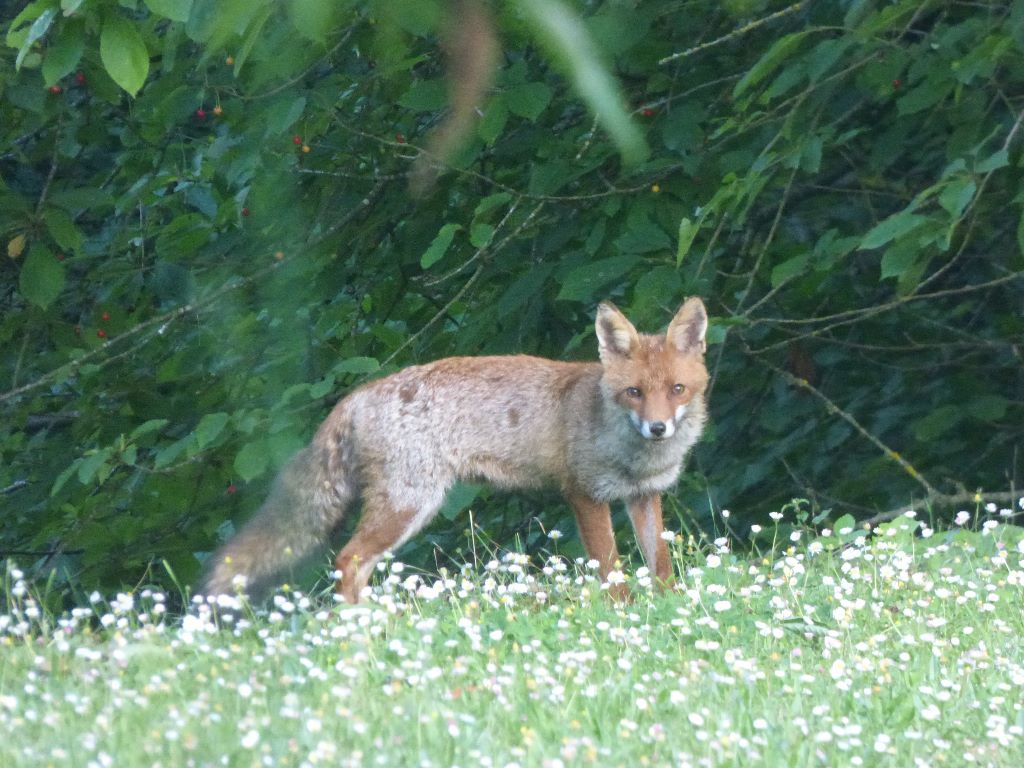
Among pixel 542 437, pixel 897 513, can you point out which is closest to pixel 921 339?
pixel 897 513

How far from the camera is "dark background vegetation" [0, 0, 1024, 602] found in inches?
245

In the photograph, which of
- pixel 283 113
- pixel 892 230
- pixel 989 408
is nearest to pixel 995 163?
pixel 892 230

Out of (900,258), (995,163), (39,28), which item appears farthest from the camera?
(900,258)

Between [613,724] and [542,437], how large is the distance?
320 centimetres

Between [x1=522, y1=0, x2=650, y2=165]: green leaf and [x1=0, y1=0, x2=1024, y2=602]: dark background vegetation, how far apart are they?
142 inches

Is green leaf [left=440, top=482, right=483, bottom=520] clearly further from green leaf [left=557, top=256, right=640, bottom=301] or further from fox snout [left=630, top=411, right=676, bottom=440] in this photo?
green leaf [left=557, top=256, right=640, bottom=301]

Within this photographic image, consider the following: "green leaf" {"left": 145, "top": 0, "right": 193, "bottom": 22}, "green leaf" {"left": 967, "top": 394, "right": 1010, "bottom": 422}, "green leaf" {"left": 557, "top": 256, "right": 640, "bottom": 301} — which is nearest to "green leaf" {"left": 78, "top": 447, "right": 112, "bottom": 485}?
"green leaf" {"left": 557, "top": 256, "right": 640, "bottom": 301}

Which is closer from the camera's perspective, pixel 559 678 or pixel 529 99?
pixel 559 678

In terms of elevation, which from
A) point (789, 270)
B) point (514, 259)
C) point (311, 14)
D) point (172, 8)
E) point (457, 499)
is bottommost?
point (457, 499)

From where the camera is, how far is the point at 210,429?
6.25 metres

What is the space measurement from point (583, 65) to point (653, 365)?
5158mm

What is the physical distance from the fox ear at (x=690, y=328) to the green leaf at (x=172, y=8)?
4.23 m

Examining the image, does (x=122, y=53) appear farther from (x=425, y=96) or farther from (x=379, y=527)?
(x=379, y=527)

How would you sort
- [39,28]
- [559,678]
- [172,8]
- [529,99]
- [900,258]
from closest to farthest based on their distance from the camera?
[172,8] → [39,28] → [559,678] → [900,258] → [529,99]
